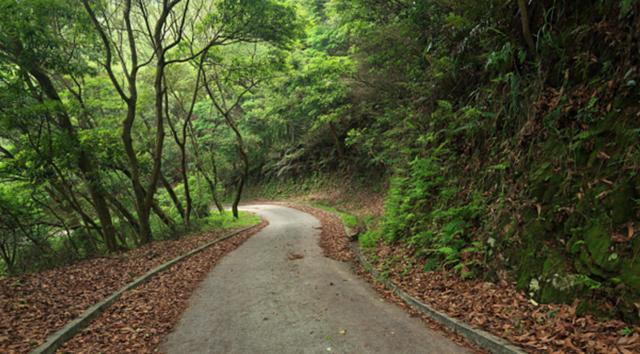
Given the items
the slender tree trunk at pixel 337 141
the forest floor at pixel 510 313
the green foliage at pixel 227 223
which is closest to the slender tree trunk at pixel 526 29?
the forest floor at pixel 510 313

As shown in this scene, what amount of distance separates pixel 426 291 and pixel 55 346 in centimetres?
573

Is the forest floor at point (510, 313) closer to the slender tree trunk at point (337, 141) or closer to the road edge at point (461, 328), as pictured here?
the road edge at point (461, 328)

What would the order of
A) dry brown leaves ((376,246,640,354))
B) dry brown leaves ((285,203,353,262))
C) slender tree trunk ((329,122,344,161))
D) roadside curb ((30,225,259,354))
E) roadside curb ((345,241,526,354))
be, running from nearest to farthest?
dry brown leaves ((376,246,640,354))
roadside curb ((345,241,526,354))
roadside curb ((30,225,259,354))
dry brown leaves ((285,203,353,262))
slender tree trunk ((329,122,344,161))

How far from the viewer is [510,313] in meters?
4.15

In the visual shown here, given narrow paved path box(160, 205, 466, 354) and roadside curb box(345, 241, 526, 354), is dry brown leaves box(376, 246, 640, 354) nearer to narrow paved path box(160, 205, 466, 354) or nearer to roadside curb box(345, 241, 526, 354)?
roadside curb box(345, 241, 526, 354)

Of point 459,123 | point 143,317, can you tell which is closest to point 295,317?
point 143,317

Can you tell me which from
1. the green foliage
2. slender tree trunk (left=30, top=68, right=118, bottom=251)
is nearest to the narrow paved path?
slender tree trunk (left=30, top=68, right=118, bottom=251)

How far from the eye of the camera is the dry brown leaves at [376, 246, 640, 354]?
10.4ft

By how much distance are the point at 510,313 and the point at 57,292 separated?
8.25 meters

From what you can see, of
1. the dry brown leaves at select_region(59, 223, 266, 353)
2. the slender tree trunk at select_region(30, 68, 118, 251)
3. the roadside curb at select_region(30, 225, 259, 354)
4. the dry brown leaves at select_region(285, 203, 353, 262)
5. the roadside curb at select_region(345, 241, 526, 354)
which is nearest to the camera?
the roadside curb at select_region(345, 241, 526, 354)

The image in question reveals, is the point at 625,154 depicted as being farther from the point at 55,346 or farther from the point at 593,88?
the point at 55,346

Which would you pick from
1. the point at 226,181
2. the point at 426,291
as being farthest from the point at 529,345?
the point at 226,181

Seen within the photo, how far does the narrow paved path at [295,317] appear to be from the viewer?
4.19m

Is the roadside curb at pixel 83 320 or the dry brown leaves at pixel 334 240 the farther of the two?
the dry brown leaves at pixel 334 240
